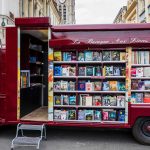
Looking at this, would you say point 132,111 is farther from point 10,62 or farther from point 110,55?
point 10,62

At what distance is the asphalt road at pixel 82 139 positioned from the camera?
23.7 feet

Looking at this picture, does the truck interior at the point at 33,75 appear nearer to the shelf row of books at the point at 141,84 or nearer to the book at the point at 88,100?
the book at the point at 88,100

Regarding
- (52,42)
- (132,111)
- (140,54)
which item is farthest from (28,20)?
(132,111)

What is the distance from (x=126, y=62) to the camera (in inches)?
297

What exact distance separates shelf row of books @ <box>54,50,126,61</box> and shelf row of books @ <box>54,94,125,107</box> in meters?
0.95

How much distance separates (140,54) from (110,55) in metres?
0.76

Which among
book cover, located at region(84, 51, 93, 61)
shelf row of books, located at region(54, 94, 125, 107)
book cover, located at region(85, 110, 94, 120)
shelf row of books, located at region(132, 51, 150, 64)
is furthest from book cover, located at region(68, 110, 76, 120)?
shelf row of books, located at region(132, 51, 150, 64)

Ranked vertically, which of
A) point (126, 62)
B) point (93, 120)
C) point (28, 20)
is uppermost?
point (28, 20)

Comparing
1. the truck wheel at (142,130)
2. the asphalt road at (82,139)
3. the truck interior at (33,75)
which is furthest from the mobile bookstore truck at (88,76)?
the asphalt road at (82,139)

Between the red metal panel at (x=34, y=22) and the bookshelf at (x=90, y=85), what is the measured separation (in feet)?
2.54

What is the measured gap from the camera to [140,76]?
759 centimetres

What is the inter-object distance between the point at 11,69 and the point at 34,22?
135cm

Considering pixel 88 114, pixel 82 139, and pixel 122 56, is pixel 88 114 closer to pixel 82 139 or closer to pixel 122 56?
pixel 82 139

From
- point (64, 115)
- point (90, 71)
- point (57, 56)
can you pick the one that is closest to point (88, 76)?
point (90, 71)
